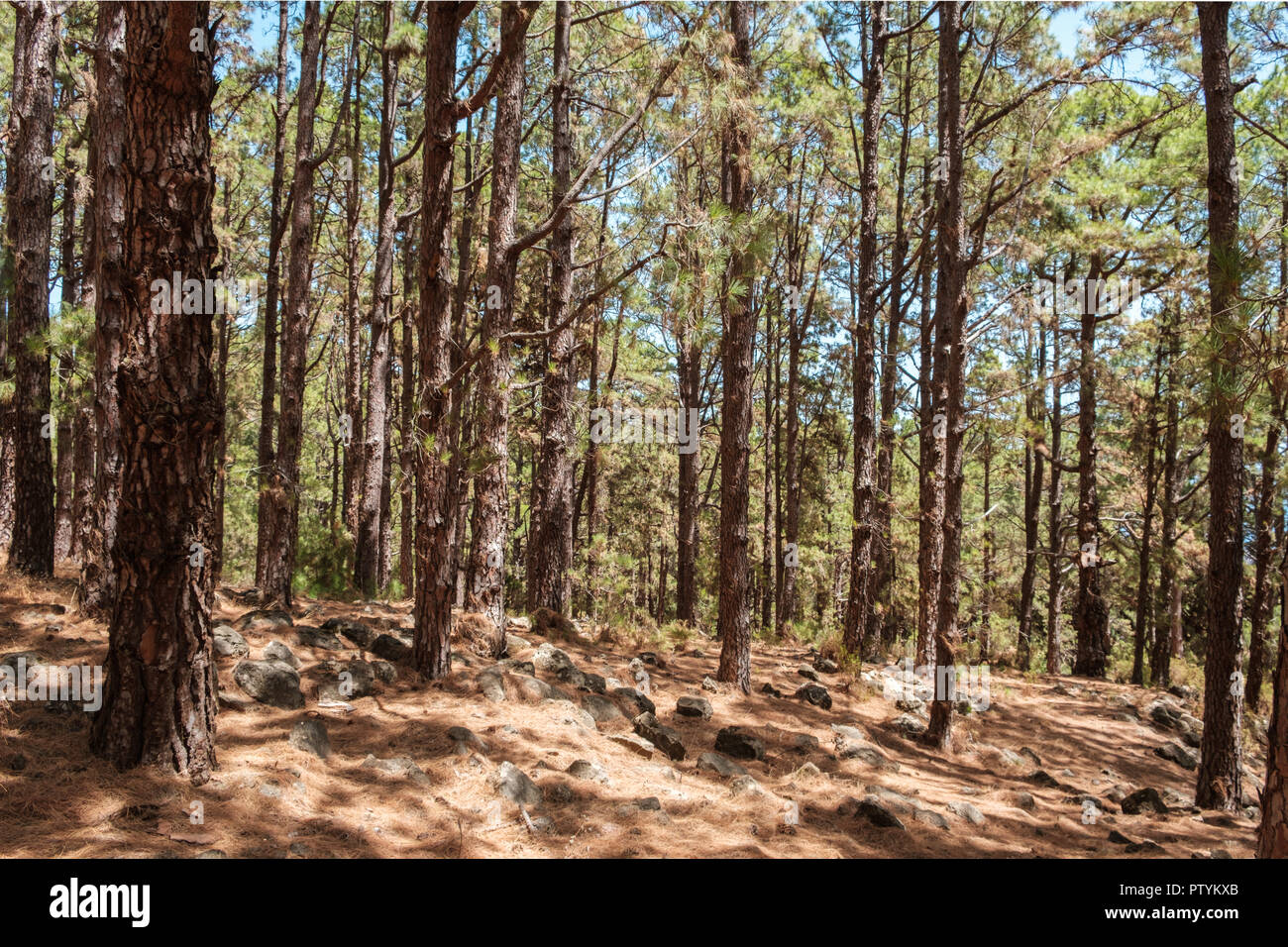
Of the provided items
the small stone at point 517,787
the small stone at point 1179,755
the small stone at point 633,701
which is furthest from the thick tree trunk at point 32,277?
the small stone at point 1179,755

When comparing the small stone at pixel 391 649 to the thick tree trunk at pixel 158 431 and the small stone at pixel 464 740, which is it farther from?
the thick tree trunk at pixel 158 431

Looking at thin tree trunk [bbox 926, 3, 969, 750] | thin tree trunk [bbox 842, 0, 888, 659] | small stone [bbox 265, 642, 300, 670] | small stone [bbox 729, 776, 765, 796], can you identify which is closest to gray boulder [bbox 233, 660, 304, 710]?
small stone [bbox 265, 642, 300, 670]

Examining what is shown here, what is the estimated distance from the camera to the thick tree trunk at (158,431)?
373 centimetres

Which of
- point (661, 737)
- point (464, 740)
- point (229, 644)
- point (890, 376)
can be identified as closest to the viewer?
point (464, 740)

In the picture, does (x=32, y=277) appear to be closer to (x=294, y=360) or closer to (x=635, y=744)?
(x=294, y=360)

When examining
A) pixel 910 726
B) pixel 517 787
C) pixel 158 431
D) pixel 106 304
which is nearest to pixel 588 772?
pixel 517 787

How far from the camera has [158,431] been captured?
12.3 feet

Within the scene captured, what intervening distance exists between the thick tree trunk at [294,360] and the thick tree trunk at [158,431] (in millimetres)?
4312

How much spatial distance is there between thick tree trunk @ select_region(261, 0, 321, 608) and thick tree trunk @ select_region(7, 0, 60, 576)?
2004mm

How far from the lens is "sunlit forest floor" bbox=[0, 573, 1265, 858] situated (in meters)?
3.51

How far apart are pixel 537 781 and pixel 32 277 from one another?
24.0 ft

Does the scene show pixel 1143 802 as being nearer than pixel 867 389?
Yes

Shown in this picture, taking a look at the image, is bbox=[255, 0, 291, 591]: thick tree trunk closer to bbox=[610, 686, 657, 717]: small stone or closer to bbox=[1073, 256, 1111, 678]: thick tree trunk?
bbox=[610, 686, 657, 717]: small stone
